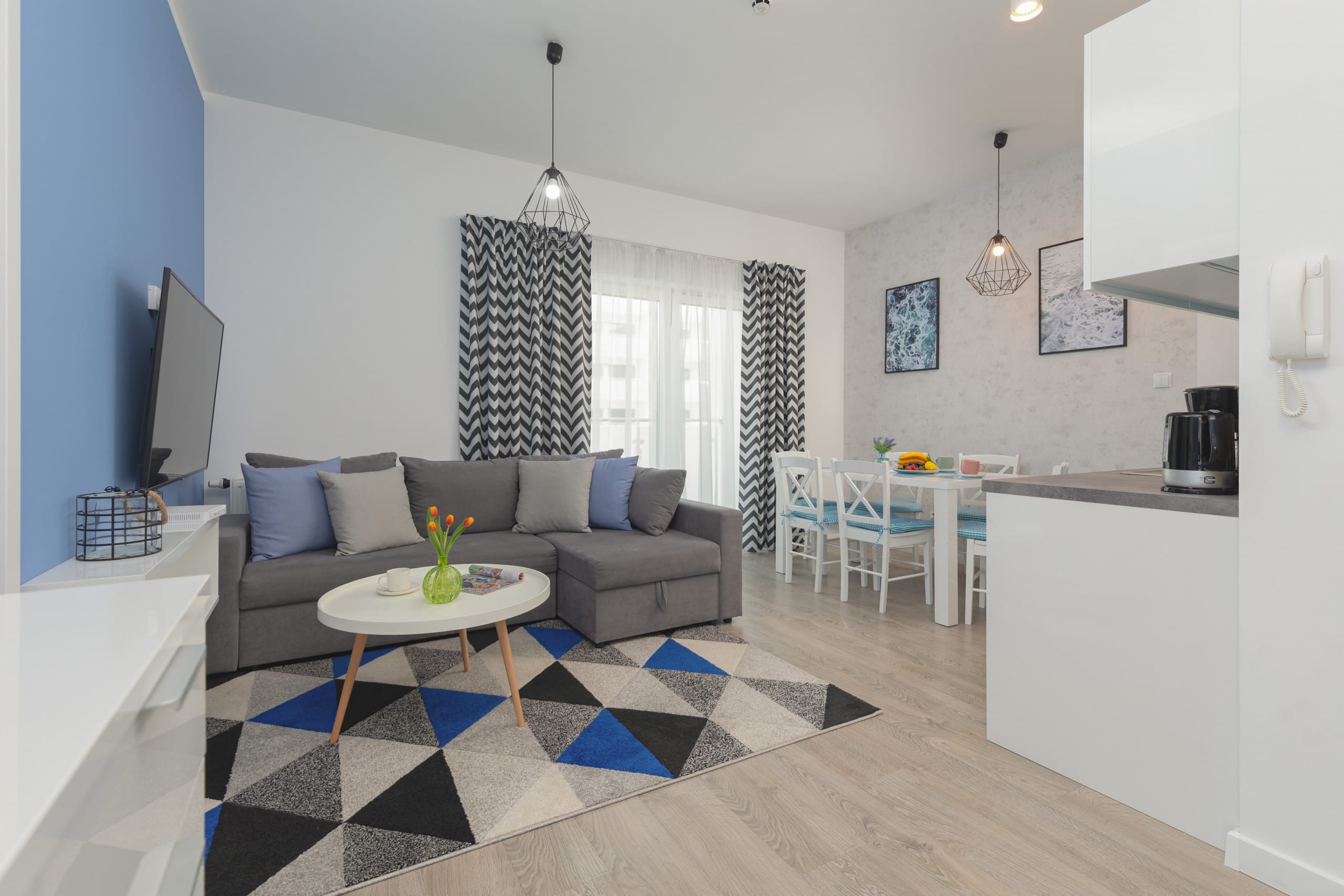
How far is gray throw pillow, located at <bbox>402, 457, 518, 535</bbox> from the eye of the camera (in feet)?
11.9

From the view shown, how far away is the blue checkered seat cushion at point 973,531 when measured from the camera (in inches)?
133

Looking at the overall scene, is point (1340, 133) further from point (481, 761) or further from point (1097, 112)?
point (481, 761)

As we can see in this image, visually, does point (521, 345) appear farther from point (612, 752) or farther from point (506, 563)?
point (612, 752)

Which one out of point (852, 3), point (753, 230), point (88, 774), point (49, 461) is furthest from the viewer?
point (753, 230)

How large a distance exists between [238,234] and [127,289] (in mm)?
1675

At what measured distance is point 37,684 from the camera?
1.77ft

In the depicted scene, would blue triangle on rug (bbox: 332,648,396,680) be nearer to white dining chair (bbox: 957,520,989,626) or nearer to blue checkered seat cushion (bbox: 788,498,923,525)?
blue checkered seat cushion (bbox: 788,498,923,525)

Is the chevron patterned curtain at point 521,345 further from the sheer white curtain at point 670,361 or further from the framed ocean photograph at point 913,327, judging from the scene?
the framed ocean photograph at point 913,327

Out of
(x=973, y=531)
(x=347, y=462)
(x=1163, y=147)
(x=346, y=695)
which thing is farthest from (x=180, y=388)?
(x=973, y=531)

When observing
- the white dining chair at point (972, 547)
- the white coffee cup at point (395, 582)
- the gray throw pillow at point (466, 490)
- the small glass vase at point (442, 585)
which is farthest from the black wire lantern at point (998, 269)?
the white coffee cup at point (395, 582)

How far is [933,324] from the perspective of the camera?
5.05 meters

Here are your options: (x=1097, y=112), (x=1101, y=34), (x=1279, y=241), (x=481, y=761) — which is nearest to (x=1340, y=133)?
(x=1279, y=241)

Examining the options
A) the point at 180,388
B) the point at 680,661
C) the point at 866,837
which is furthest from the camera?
the point at 680,661

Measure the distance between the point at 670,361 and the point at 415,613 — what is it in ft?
10.5
